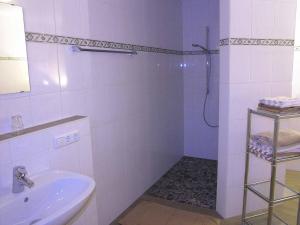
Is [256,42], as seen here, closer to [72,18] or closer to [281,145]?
[281,145]

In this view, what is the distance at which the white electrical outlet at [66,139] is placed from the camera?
1493 mm

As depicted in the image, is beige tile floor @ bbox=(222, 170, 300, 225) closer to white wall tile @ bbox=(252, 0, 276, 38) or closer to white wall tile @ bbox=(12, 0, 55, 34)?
white wall tile @ bbox=(252, 0, 276, 38)

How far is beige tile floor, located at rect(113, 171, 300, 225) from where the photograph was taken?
2.29 meters

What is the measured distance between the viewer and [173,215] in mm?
2398

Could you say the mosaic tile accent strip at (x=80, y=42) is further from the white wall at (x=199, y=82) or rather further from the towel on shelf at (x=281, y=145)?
the towel on shelf at (x=281, y=145)

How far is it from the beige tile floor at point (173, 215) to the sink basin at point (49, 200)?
1081 millimetres

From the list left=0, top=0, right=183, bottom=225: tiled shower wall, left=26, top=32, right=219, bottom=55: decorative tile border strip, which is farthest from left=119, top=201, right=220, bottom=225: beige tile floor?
left=26, top=32, right=219, bottom=55: decorative tile border strip

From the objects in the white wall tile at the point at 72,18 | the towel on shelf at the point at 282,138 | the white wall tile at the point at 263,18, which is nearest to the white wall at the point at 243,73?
the white wall tile at the point at 263,18

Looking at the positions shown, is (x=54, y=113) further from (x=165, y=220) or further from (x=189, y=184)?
(x=189, y=184)

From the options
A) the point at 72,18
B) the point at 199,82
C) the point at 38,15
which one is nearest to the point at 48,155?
the point at 38,15

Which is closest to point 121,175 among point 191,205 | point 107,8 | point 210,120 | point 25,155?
point 191,205

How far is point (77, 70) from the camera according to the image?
1.80m

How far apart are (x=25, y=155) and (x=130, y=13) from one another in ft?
5.27

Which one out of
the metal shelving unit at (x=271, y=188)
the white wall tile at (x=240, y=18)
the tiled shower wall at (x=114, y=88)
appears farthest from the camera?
the white wall tile at (x=240, y=18)
